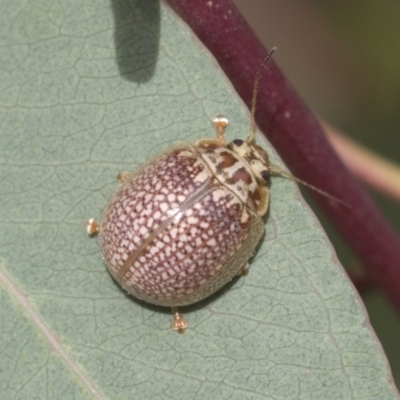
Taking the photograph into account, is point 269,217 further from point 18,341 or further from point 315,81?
point 315,81

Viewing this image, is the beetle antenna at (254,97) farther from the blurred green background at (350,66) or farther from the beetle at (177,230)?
the blurred green background at (350,66)

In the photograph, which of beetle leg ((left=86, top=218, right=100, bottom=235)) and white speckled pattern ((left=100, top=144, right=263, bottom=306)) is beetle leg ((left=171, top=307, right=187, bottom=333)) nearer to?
white speckled pattern ((left=100, top=144, right=263, bottom=306))

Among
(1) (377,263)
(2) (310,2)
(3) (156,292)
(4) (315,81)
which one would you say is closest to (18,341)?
(3) (156,292)

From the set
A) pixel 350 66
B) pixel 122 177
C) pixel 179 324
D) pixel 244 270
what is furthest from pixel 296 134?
pixel 350 66

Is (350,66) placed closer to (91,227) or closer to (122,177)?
(122,177)

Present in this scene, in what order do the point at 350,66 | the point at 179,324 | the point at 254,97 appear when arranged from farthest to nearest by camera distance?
the point at 350,66 < the point at 179,324 < the point at 254,97

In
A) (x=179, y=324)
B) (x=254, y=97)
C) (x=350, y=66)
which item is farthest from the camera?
(x=350, y=66)

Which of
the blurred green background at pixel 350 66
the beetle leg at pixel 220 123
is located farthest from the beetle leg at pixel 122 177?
the blurred green background at pixel 350 66
